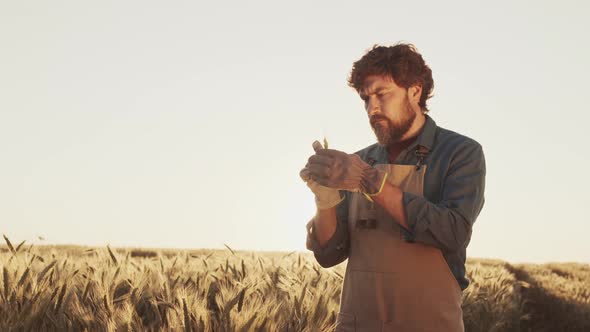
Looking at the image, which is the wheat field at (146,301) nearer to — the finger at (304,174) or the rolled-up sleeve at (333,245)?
the rolled-up sleeve at (333,245)

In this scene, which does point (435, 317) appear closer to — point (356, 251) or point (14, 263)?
point (356, 251)

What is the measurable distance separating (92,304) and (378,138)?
5.37 ft

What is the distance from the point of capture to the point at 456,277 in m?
2.75

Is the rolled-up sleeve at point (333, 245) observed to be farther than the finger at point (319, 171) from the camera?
Yes

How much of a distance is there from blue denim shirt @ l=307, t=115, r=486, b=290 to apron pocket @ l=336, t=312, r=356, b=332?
0.24 m

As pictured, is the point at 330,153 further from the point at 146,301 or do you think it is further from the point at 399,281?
the point at 146,301

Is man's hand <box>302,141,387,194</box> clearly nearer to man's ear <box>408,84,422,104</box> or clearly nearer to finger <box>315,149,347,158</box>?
finger <box>315,149,347,158</box>

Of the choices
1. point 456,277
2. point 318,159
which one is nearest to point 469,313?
point 456,277

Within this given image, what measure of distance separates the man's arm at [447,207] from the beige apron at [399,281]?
17 centimetres

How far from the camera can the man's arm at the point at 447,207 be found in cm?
243

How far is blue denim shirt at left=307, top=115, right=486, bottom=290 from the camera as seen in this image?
8.06ft

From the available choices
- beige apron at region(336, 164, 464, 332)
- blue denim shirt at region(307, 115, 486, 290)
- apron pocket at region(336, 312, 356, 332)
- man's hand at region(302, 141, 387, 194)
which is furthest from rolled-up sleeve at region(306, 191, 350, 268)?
man's hand at region(302, 141, 387, 194)

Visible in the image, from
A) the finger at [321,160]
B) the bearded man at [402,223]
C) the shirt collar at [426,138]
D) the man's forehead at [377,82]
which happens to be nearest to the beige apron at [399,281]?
the bearded man at [402,223]

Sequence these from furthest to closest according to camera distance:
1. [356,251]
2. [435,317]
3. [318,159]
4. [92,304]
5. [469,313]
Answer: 1. [469,313]
2. [92,304]
3. [356,251]
4. [435,317]
5. [318,159]
